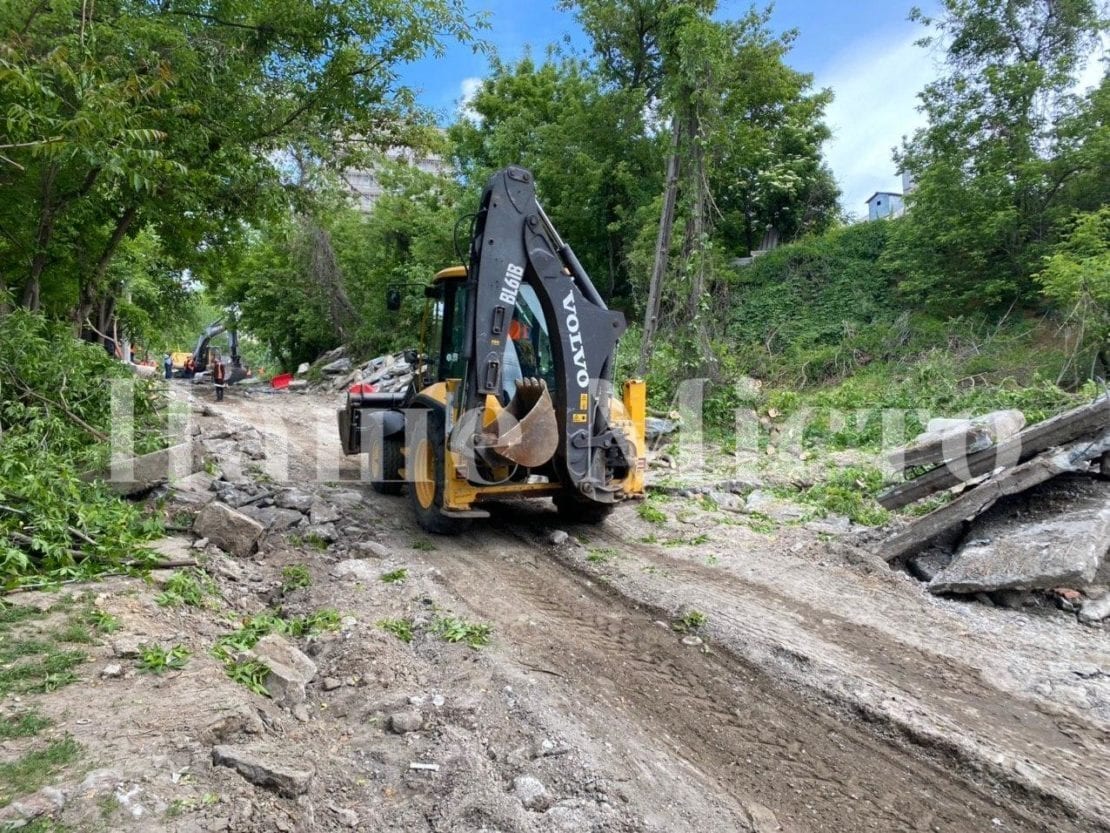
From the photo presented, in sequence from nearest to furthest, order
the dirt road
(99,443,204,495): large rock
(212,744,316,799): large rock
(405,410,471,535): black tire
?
(212,744,316,799): large rock
the dirt road
(99,443,204,495): large rock
(405,410,471,535): black tire

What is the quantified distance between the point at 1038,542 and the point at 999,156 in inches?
525

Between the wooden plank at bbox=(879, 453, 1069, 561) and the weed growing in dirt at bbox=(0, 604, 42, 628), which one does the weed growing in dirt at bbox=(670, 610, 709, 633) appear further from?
the weed growing in dirt at bbox=(0, 604, 42, 628)

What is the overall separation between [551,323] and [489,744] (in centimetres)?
364

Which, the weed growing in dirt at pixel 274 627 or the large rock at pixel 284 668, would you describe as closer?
the large rock at pixel 284 668

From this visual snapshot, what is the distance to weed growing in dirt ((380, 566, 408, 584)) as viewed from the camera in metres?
5.31

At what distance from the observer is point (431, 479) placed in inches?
258

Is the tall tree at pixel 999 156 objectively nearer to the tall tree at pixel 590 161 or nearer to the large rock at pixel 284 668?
the tall tree at pixel 590 161

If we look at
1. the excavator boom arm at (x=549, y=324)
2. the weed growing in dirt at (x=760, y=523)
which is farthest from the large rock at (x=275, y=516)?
the weed growing in dirt at (x=760, y=523)

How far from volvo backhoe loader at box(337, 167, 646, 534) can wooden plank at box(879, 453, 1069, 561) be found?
7.33 feet

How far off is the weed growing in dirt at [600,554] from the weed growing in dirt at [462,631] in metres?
1.61

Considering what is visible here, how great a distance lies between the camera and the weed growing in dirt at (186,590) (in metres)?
4.28

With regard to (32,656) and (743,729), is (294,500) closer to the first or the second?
(32,656)

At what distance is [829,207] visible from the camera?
21.6 meters

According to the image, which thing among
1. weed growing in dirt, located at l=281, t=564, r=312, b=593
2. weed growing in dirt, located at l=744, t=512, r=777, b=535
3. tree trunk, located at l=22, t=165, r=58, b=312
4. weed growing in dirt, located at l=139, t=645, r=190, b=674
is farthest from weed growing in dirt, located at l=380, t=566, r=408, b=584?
tree trunk, located at l=22, t=165, r=58, b=312
